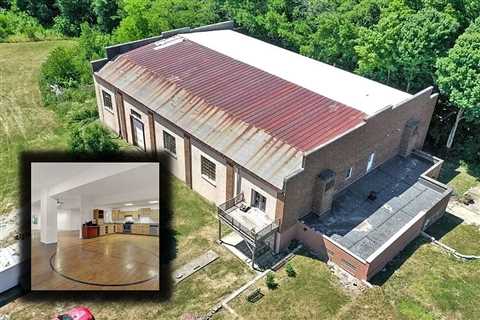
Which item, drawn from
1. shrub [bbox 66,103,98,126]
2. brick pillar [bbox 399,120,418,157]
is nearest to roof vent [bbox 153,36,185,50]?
shrub [bbox 66,103,98,126]

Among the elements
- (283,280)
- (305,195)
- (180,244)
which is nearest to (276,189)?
(305,195)

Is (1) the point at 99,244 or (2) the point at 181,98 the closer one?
(1) the point at 99,244

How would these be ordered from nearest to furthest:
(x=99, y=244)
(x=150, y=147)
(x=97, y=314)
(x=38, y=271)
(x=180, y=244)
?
(x=99, y=244), (x=38, y=271), (x=97, y=314), (x=180, y=244), (x=150, y=147)

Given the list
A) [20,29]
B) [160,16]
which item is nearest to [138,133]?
[160,16]

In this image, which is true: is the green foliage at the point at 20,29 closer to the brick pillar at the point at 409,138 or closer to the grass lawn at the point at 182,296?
the grass lawn at the point at 182,296

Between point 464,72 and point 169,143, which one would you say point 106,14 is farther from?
point 464,72

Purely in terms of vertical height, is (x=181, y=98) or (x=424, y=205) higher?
(x=181, y=98)

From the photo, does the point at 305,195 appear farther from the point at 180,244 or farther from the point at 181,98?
the point at 181,98
